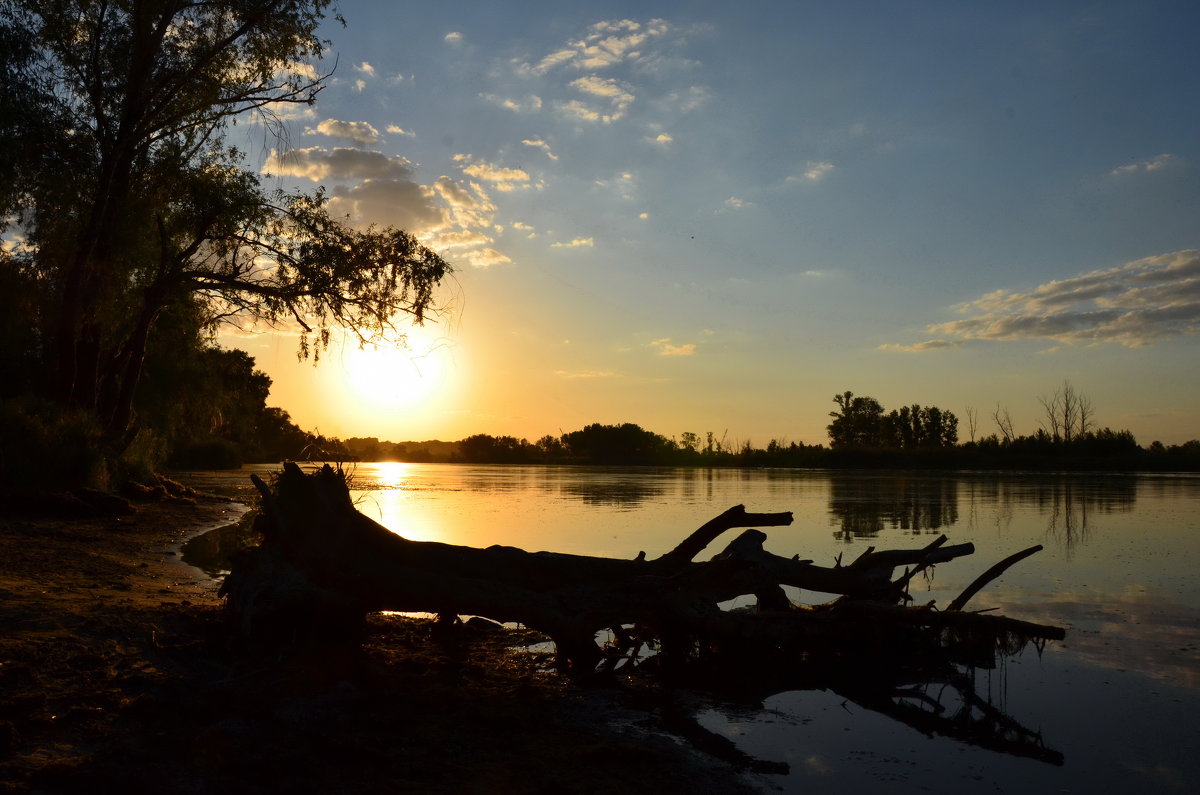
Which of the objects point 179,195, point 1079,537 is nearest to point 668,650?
point 1079,537

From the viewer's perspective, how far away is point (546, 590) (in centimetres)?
752

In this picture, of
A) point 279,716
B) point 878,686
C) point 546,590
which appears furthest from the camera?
point 546,590

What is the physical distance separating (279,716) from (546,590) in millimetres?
2782

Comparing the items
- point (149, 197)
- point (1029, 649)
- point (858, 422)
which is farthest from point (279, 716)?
point (858, 422)

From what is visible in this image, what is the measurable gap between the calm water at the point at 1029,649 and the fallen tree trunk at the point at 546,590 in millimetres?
832

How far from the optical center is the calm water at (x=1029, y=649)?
17.2 feet

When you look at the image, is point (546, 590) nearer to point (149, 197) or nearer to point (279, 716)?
point (279, 716)

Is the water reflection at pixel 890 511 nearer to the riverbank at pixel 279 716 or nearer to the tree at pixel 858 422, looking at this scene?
the riverbank at pixel 279 716

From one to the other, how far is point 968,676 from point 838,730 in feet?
7.50

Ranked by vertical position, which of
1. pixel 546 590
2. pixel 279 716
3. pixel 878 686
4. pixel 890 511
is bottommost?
pixel 878 686

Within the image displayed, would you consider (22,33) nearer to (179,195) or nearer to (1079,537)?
(179,195)

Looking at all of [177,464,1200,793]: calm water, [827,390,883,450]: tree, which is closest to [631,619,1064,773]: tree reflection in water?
[177,464,1200,793]: calm water

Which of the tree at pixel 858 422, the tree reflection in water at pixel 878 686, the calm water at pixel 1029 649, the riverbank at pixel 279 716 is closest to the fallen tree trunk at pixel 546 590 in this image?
the tree reflection in water at pixel 878 686

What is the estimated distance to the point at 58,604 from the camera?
23.1 feet
